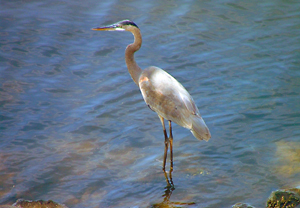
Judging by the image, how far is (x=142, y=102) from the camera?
7.85m

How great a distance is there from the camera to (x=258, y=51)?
30.8ft

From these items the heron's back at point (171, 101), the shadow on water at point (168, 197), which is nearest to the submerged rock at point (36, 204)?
the shadow on water at point (168, 197)

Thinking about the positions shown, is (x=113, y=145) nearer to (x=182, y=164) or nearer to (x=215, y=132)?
(x=182, y=164)

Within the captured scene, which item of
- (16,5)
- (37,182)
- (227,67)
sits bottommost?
(37,182)

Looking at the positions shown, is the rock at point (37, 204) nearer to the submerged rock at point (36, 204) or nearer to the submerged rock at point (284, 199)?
the submerged rock at point (36, 204)

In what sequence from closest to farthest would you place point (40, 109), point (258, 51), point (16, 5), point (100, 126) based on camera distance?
point (100, 126) → point (40, 109) → point (258, 51) → point (16, 5)

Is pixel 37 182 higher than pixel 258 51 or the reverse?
the reverse

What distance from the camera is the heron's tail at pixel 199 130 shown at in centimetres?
537

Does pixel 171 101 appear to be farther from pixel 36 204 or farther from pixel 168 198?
pixel 36 204

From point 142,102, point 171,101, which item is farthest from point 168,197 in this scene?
point 142,102

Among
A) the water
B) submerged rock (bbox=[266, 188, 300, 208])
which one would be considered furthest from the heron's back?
submerged rock (bbox=[266, 188, 300, 208])

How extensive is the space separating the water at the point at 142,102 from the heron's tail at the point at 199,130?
59 centimetres

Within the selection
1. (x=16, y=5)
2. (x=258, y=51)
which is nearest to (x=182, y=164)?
(x=258, y=51)

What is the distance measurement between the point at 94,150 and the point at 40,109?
182cm
